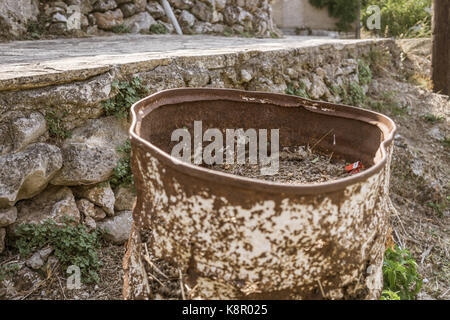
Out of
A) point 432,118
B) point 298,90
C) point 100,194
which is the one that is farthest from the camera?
point 432,118

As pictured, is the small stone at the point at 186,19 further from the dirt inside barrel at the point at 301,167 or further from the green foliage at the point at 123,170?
the dirt inside barrel at the point at 301,167

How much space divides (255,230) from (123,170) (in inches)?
49.7

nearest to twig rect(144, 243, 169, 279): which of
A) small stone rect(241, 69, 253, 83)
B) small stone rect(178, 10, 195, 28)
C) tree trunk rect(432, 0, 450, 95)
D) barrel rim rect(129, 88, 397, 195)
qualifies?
barrel rim rect(129, 88, 397, 195)

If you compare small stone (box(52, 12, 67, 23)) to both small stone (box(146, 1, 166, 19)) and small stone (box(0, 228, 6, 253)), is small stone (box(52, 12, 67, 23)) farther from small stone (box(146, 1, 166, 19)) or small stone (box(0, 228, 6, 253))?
small stone (box(0, 228, 6, 253))

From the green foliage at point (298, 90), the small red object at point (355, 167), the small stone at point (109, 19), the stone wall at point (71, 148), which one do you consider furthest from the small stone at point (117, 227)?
the small stone at point (109, 19)

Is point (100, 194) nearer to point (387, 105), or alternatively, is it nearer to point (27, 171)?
point (27, 171)

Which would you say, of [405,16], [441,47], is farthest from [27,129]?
[405,16]

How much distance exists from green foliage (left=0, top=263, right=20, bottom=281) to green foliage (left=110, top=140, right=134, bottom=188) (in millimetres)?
615

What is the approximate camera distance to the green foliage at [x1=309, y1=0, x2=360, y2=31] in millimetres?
10695

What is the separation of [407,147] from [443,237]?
1.07 metres

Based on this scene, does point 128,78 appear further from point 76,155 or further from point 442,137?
point 442,137

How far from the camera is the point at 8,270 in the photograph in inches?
72.5
